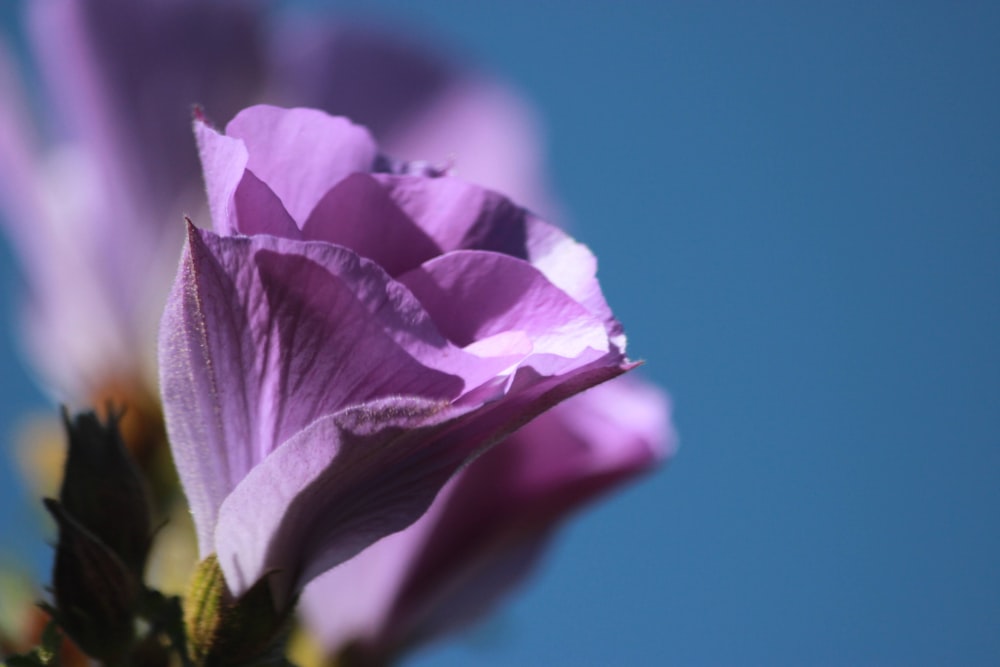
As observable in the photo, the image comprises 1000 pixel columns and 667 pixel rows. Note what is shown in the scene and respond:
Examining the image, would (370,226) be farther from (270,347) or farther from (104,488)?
(104,488)

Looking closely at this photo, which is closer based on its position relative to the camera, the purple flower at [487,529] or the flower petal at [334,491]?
the flower petal at [334,491]

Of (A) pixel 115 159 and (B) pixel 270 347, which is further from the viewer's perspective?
(A) pixel 115 159

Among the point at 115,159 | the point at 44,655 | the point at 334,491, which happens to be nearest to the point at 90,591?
the point at 44,655

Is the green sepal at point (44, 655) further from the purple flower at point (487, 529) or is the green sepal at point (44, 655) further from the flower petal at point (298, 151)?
the purple flower at point (487, 529)

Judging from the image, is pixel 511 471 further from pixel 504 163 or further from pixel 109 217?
pixel 504 163

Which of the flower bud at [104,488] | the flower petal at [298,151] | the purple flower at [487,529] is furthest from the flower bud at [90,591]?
the purple flower at [487,529]

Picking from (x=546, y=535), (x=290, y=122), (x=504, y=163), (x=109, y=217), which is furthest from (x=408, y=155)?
(x=290, y=122)
